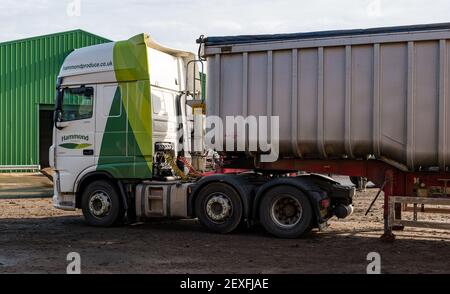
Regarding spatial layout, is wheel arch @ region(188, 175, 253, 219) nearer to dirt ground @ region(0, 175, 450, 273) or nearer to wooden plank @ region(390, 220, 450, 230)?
dirt ground @ region(0, 175, 450, 273)

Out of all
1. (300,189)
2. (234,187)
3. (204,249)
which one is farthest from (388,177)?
(204,249)

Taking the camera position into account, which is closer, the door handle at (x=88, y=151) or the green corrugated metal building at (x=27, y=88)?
the door handle at (x=88, y=151)

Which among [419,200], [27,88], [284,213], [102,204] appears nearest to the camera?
[419,200]

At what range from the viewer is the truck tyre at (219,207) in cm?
1055

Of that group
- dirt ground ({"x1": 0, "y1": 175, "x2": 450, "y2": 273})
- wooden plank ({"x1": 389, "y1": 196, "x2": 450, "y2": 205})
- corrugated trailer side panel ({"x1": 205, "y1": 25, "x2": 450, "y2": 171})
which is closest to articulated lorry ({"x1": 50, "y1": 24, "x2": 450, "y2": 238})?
corrugated trailer side panel ({"x1": 205, "y1": 25, "x2": 450, "y2": 171})

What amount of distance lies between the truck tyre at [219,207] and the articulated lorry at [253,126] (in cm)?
2

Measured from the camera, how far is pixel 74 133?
11.9 m

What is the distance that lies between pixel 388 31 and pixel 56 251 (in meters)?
6.19

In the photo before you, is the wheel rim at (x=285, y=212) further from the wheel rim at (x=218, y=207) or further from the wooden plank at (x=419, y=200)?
the wooden plank at (x=419, y=200)

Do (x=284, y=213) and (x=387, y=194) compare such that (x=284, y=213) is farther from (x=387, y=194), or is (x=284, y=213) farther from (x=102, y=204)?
(x=102, y=204)

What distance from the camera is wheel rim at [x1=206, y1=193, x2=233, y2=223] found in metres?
10.6

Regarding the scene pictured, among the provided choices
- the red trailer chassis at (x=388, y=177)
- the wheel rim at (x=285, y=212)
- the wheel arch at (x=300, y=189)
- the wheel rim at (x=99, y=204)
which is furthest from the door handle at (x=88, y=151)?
the red trailer chassis at (x=388, y=177)

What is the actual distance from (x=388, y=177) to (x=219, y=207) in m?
2.98

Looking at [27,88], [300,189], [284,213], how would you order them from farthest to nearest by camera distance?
1. [27,88]
2. [284,213]
3. [300,189]
